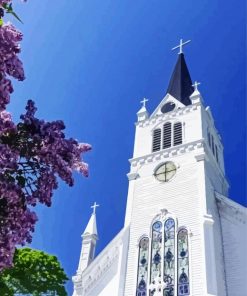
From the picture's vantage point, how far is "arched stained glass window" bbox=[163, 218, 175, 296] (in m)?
22.3

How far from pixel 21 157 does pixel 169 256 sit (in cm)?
2100

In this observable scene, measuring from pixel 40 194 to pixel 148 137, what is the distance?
2814 centimetres

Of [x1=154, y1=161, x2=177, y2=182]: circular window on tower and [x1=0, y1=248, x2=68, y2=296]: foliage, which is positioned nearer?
[x1=0, y1=248, x2=68, y2=296]: foliage

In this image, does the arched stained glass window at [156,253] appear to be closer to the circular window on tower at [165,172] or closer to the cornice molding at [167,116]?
the circular window on tower at [165,172]

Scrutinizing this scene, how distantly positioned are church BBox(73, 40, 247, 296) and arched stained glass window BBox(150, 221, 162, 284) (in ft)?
0.20

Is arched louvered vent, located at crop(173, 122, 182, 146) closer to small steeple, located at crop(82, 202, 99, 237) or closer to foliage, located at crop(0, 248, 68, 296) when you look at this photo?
small steeple, located at crop(82, 202, 99, 237)

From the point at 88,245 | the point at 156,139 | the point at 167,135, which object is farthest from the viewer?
the point at 156,139

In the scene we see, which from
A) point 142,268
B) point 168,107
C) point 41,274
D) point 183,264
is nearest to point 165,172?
point 142,268

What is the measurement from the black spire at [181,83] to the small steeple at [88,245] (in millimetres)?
13019

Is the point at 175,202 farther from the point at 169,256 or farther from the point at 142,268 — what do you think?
the point at 142,268

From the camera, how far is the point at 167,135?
102ft

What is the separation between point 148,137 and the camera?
105 feet

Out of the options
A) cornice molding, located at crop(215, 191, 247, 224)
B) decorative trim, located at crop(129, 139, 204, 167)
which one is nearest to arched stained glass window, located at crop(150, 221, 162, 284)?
cornice molding, located at crop(215, 191, 247, 224)

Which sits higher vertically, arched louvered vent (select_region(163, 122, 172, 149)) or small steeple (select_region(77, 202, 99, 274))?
arched louvered vent (select_region(163, 122, 172, 149))
